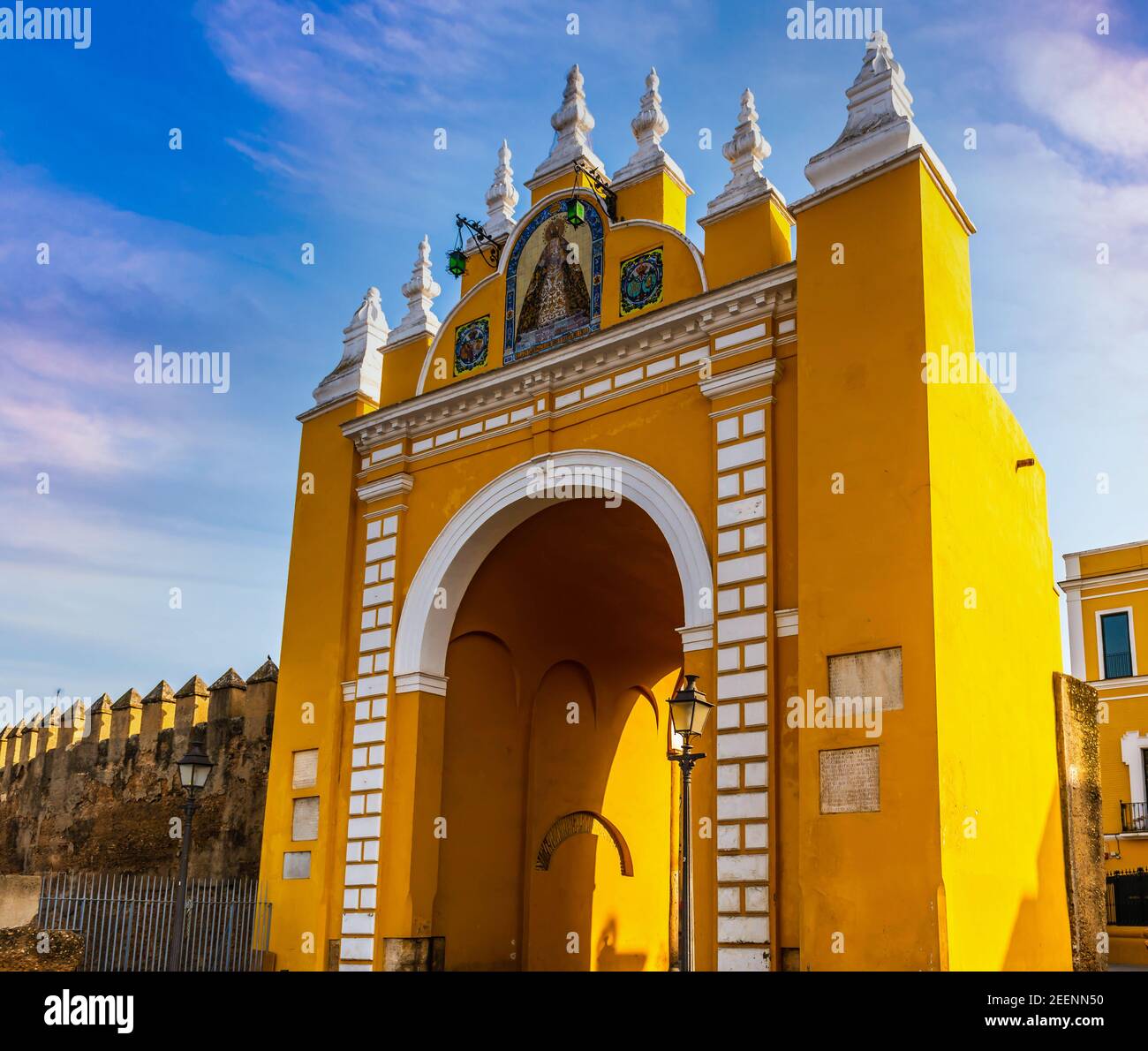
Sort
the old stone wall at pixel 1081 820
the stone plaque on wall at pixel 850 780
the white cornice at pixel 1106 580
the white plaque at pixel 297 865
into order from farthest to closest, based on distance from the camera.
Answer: the white cornice at pixel 1106 580
the white plaque at pixel 297 865
the old stone wall at pixel 1081 820
the stone plaque on wall at pixel 850 780

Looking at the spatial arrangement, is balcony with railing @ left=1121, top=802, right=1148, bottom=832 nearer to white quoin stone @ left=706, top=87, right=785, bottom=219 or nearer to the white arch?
the white arch

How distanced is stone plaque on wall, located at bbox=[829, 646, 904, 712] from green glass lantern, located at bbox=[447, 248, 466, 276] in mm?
7087

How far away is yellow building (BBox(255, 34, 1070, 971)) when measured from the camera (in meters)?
9.40

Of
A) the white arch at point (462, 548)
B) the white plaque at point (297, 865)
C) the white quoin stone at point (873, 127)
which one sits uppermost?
the white quoin stone at point (873, 127)

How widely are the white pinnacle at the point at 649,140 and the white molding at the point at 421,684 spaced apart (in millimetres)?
5607

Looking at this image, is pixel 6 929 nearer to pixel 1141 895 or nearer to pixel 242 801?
pixel 242 801

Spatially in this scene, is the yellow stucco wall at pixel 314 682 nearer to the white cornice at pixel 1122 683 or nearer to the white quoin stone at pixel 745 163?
the white quoin stone at pixel 745 163

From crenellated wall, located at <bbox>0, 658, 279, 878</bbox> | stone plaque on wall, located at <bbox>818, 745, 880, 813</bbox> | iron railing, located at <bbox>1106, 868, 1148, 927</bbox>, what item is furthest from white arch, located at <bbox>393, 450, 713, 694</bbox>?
iron railing, located at <bbox>1106, 868, 1148, 927</bbox>

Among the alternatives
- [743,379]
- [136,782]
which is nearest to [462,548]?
[743,379]

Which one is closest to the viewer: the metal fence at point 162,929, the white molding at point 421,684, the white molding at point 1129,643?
the metal fence at point 162,929

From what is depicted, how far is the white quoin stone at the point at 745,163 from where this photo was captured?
11719mm

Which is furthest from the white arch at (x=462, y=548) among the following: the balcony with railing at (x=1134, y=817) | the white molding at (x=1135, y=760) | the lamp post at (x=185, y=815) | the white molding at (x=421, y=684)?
the white molding at (x=1135, y=760)
